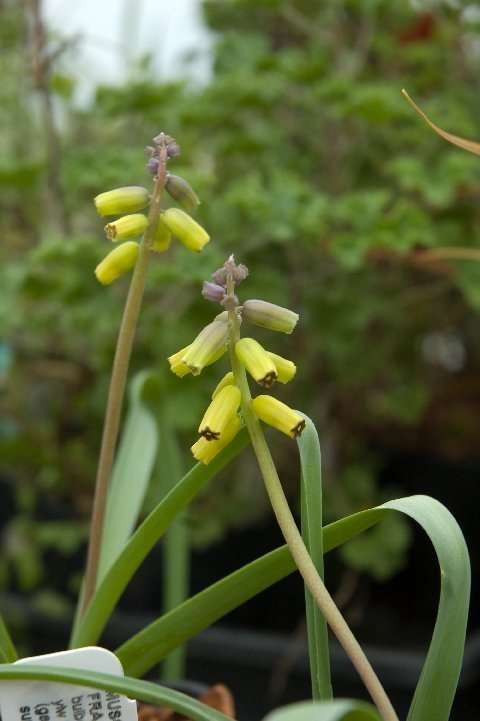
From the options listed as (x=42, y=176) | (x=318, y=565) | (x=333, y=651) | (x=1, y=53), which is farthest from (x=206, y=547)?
(x=318, y=565)

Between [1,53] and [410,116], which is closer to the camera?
[410,116]

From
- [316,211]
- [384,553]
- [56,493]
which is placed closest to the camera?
[316,211]

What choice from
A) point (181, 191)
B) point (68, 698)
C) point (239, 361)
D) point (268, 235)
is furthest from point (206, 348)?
point (268, 235)

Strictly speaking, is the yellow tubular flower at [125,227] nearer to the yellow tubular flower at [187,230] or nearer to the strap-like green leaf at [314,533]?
the yellow tubular flower at [187,230]

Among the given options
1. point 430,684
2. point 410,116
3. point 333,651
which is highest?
point 410,116

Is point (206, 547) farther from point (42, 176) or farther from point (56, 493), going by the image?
point (42, 176)

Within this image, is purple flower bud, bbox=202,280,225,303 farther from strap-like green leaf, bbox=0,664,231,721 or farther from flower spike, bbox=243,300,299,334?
strap-like green leaf, bbox=0,664,231,721

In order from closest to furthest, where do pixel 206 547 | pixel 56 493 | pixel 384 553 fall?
1. pixel 384 553
2. pixel 206 547
3. pixel 56 493
